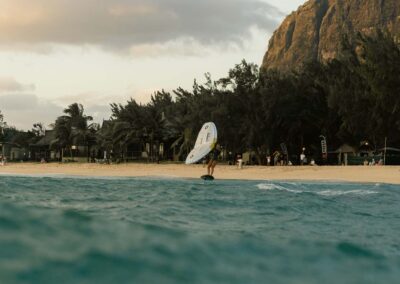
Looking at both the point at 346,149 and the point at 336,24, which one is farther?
the point at 336,24

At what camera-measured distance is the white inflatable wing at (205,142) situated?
37250mm

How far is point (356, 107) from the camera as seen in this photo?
172ft

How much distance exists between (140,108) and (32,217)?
65.3 m

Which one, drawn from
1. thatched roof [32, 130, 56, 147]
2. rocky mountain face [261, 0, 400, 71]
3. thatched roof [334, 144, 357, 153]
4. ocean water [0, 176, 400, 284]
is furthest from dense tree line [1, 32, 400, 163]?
rocky mountain face [261, 0, 400, 71]

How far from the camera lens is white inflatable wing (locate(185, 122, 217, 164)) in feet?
122

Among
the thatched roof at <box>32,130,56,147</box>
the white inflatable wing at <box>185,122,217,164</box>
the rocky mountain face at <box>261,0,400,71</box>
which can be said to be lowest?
the white inflatable wing at <box>185,122,217,164</box>

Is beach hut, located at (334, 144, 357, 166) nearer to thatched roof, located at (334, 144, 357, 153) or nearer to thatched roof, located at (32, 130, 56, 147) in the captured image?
thatched roof, located at (334, 144, 357, 153)

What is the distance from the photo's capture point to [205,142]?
38.5 metres

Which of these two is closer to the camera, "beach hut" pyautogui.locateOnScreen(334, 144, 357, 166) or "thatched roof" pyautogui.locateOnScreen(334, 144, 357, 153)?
"beach hut" pyautogui.locateOnScreen(334, 144, 357, 166)

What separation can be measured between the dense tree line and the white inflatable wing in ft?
54.7

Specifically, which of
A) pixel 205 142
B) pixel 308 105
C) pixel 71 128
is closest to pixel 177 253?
pixel 205 142

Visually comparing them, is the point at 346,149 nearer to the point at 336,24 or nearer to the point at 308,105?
the point at 308,105

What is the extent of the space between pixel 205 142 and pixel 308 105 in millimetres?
23971

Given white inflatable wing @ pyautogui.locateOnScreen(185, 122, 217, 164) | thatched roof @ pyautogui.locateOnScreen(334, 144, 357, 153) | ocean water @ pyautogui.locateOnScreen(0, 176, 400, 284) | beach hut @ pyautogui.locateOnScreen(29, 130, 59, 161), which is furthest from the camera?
beach hut @ pyautogui.locateOnScreen(29, 130, 59, 161)
